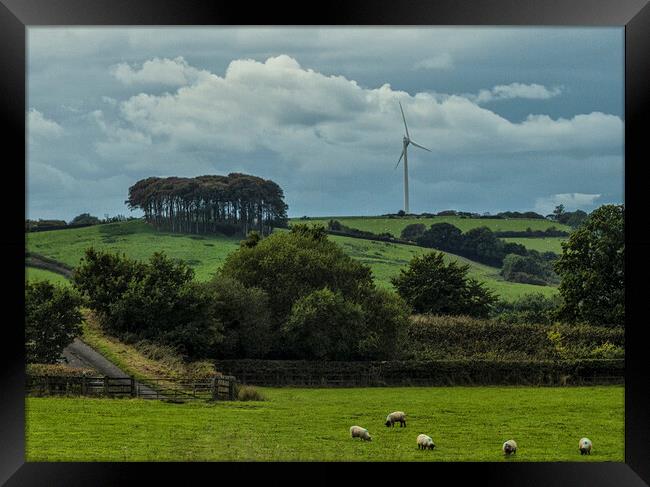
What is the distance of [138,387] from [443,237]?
60.6ft

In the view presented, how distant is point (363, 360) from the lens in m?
20.7

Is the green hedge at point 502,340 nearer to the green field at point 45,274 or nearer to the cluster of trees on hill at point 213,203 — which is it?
the cluster of trees on hill at point 213,203

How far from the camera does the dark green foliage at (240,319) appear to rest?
64.8 feet

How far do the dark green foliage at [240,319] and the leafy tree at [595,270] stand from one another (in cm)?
935

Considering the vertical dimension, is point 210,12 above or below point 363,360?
above

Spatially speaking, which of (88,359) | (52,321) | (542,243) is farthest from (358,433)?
(542,243)

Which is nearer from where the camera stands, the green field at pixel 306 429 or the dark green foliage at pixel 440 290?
the green field at pixel 306 429

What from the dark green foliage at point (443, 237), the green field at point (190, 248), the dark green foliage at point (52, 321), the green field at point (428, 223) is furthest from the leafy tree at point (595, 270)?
the dark green foliage at point (52, 321)

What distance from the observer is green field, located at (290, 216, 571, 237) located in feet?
111

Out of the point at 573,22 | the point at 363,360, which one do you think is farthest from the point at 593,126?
the point at 573,22

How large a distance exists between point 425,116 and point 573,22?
3110 centimetres

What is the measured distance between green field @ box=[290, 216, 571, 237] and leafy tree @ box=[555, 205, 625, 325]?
7.17 meters

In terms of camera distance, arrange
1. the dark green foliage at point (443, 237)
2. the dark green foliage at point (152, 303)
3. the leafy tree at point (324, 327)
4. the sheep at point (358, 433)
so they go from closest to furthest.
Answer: the sheep at point (358, 433), the dark green foliage at point (152, 303), the leafy tree at point (324, 327), the dark green foliage at point (443, 237)

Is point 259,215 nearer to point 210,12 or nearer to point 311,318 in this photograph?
point 311,318
